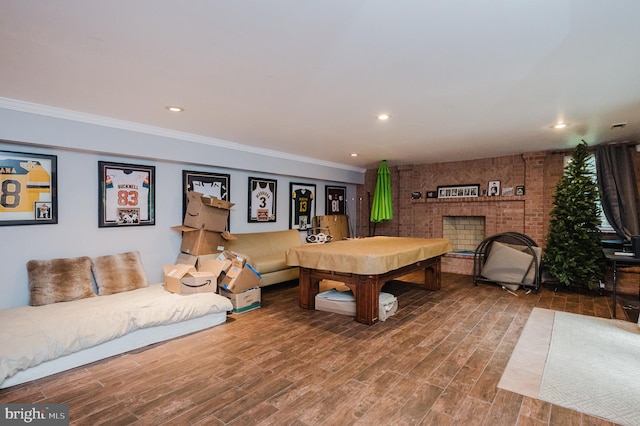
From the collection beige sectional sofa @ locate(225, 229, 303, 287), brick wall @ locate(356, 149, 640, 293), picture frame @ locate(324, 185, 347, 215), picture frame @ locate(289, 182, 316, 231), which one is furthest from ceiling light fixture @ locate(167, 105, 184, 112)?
brick wall @ locate(356, 149, 640, 293)

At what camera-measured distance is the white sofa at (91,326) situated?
7.75ft

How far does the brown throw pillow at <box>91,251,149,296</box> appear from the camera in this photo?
3.59 m

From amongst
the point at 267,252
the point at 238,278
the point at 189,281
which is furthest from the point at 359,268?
the point at 267,252

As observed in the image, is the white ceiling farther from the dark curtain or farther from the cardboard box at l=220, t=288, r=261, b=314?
the cardboard box at l=220, t=288, r=261, b=314

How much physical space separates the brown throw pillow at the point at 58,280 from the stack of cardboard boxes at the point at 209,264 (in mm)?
794

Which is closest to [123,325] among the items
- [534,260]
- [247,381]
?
[247,381]

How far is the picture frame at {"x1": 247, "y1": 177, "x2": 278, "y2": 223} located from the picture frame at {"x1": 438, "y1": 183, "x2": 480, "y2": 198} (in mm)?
3435

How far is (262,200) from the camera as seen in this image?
5664mm

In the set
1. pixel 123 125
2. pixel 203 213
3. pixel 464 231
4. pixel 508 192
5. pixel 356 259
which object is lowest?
pixel 356 259

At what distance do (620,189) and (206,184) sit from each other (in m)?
6.22

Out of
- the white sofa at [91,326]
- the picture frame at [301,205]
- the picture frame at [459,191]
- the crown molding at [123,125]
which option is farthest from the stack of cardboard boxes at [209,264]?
the picture frame at [459,191]

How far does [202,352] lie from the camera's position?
2.88m

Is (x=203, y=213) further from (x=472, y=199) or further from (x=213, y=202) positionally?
(x=472, y=199)

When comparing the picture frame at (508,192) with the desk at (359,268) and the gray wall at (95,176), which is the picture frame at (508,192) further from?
the gray wall at (95,176)
